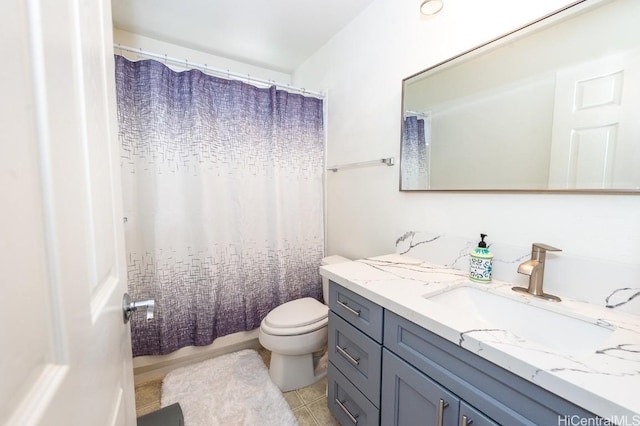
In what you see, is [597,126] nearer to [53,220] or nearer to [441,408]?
[441,408]

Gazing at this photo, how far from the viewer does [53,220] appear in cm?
32

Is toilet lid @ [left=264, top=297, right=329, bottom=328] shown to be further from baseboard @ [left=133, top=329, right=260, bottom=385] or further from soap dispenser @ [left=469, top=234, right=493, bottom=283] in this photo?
soap dispenser @ [left=469, top=234, right=493, bottom=283]

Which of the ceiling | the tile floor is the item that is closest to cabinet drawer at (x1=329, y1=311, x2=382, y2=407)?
the tile floor

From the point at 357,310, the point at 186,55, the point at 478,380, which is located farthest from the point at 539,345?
the point at 186,55

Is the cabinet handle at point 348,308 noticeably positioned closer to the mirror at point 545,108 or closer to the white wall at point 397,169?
the white wall at point 397,169

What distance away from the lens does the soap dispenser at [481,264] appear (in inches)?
41.8

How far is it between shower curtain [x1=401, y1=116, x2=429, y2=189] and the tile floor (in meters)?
1.32

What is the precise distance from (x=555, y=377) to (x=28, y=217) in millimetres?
898

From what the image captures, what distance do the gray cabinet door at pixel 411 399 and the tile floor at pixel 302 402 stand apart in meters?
0.57

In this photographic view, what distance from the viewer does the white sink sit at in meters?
0.77

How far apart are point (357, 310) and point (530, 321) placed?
601mm

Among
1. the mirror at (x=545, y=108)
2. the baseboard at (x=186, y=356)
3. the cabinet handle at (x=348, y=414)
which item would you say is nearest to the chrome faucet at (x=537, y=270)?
the mirror at (x=545, y=108)

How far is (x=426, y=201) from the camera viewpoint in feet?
4.55

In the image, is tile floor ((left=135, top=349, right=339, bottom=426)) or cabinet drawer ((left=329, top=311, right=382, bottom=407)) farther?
tile floor ((left=135, top=349, right=339, bottom=426))
